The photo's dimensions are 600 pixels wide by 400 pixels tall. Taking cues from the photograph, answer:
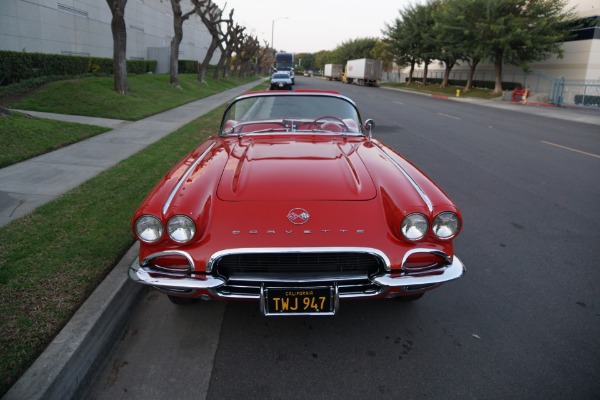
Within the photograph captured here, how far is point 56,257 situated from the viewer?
11.6 feet

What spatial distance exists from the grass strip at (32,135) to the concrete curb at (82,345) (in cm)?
446

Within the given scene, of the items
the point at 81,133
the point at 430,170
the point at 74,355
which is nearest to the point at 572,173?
the point at 430,170

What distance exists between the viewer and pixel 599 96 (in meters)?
27.1

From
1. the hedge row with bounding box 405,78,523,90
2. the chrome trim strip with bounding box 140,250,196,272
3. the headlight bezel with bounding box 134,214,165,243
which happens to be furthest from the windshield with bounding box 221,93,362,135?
the hedge row with bounding box 405,78,523,90

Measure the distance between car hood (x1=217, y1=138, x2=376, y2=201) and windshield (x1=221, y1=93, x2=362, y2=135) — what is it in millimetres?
653

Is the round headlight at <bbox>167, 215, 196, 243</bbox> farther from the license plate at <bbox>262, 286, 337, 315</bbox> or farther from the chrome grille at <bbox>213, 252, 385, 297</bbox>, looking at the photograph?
the license plate at <bbox>262, 286, 337, 315</bbox>

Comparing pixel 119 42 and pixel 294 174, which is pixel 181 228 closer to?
pixel 294 174

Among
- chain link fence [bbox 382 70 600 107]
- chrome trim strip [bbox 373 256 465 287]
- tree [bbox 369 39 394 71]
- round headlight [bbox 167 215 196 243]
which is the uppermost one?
tree [bbox 369 39 394 71]

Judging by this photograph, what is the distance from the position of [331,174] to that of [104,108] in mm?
11229

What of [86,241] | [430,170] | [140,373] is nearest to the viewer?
[140,373]

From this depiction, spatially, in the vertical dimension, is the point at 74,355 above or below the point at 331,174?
below

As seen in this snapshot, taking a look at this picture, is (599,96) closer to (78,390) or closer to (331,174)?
(331,174)

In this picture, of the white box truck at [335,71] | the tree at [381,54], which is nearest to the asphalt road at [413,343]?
the tree at [381,54]

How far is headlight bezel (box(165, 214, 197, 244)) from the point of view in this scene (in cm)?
256
